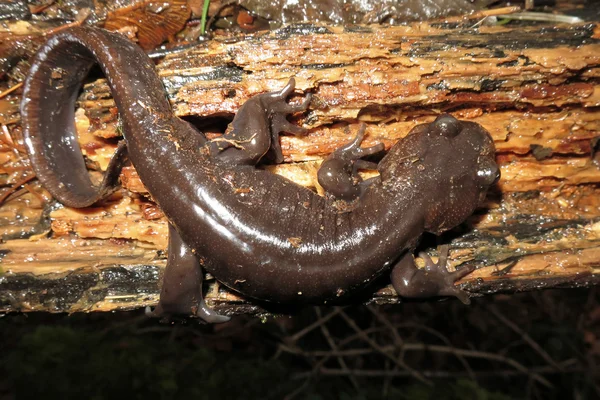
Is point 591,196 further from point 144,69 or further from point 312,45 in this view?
point 144,69

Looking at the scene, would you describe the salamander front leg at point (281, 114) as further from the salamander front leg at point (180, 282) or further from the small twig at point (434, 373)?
the small twig at point (434, 373)

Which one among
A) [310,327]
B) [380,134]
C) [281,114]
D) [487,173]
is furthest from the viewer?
Result: [310,327]

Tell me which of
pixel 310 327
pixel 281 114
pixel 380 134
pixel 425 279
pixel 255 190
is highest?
pixel 281 114

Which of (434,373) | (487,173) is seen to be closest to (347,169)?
(487,173)

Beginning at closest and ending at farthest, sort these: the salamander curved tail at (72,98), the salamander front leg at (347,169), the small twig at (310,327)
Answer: the salamander curved tail at (72,98) → the salamander front leg at (347,169) → the small twig at (310,327)

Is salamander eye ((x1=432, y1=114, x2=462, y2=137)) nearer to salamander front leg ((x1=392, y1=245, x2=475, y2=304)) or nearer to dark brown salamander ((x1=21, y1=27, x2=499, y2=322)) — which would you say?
dark brown salamander ((x1=21, y1=27, x2=499, y2=322))

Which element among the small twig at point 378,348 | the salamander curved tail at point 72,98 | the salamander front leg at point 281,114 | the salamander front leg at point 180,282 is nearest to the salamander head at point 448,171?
the salamander front leg at point 281,114

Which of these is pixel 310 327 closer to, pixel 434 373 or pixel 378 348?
pixel 378 348

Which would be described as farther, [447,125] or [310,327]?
[310,327]

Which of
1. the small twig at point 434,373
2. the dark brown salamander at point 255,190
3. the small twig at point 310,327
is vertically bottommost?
the small twig at point 434,373
